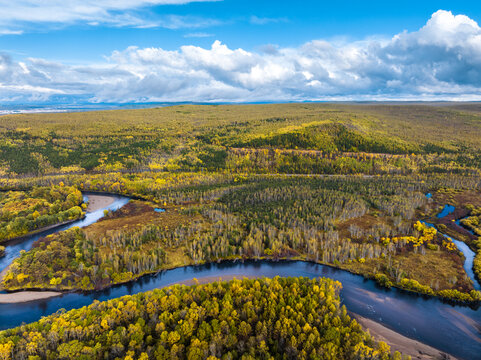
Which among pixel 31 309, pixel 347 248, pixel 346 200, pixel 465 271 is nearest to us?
pixel 31 309

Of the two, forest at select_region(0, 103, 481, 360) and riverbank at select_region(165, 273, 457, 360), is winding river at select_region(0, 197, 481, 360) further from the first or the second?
forest at select_region(0, 103, 481, 360)

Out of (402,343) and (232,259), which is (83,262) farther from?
(402,343)

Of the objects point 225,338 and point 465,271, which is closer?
point 225,338

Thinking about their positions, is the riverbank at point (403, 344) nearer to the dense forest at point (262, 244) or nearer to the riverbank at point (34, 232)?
the dense forest at point (262, 244)

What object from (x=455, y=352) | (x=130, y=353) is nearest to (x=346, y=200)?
(x=455, y=352)

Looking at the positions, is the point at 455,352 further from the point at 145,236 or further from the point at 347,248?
the point at 145,236

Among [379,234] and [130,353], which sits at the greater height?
[130,353]

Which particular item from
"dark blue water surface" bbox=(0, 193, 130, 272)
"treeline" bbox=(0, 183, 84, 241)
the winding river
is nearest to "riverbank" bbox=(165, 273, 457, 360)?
the winding river
